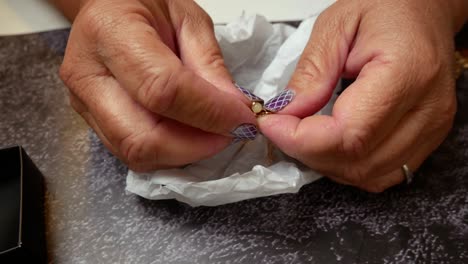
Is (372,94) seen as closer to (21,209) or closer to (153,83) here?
(153,83)

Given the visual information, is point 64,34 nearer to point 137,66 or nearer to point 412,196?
→ point 137,66

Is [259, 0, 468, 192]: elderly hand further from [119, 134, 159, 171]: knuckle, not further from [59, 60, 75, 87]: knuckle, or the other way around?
[59, 60, 75, 87]: knuckle

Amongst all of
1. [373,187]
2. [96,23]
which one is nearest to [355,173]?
[373,187]

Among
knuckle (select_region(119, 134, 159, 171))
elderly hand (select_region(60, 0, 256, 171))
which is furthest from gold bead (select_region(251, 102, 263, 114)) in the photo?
knuckle (select_region(119, 134, 159, 171))

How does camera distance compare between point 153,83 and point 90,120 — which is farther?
point 90,120

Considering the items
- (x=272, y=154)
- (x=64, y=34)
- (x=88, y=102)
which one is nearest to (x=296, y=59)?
(x=272, y=154)

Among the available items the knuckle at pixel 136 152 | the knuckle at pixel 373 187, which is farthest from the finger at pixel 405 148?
the knuckle at pixel 136 152
